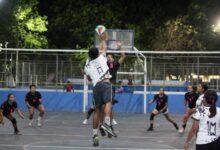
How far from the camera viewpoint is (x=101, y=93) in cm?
1270

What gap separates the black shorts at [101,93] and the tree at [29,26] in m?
34.2

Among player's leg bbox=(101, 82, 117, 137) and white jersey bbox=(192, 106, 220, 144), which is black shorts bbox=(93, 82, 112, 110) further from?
white jersey bbox=(192, 106, 220, 144)

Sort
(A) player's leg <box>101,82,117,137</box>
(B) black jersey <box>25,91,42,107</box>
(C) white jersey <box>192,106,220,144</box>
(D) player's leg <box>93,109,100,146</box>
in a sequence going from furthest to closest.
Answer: (B) black jersey <box>25,91,42,107</box>
(D) player's leg <box>93,109,100,146</box>
(A) player's leg <box>101,82,117,137</box>
(C) white jersey <box>192,106,220,144</box>

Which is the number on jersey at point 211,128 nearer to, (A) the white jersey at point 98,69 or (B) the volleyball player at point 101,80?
(B) the volleyball player at point 101,80

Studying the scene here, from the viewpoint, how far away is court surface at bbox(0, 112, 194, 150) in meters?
15.4

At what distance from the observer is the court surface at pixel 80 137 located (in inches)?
607

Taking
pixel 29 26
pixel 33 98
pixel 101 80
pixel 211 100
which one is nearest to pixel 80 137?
pixel 33 98

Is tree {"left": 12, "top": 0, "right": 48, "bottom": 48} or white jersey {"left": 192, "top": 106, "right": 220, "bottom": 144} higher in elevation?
tree {"left": 12, "top": 0, "right": 48, "bottom": 48}

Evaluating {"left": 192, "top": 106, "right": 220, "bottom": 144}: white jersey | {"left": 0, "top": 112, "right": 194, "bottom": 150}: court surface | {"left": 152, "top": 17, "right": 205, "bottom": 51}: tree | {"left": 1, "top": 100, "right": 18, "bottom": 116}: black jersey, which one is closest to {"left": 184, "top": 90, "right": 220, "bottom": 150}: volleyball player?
{"left": 192, "top": 106, "right": 220, "bottom": 144}: white jersey

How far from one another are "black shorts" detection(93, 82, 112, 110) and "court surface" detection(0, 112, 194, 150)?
7.37 ft

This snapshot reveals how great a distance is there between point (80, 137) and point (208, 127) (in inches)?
386

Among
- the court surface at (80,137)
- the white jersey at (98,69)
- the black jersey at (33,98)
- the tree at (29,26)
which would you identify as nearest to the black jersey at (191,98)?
the court surface at (80,137)

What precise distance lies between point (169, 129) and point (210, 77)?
1066cm

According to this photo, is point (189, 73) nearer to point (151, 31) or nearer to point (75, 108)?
point (75, 108)
